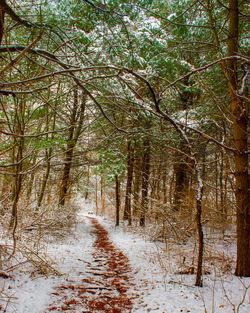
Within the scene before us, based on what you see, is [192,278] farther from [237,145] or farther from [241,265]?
[237,145]

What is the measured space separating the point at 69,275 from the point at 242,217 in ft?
11.9

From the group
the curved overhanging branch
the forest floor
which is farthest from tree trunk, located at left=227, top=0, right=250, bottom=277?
the curved overhanging branch

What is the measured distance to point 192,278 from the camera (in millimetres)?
3799

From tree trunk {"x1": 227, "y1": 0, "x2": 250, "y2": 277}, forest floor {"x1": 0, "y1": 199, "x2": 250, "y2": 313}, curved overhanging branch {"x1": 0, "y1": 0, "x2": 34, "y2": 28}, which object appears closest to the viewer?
curved overhanging branch {"x1": 0, "y1": 0, "x2": 34, "y2": 28}

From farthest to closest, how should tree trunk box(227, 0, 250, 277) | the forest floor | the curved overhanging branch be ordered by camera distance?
1. tree trunk box(227, 0, 250, 277)
2. the forest floor
3. the curved overhanging branch

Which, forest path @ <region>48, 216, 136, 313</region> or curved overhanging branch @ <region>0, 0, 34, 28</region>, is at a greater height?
curved overhanging branch @ <region>0, 0, 34, 28</region>

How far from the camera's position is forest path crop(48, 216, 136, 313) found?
2885 millimetres

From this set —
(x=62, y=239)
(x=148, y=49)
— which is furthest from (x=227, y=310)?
(x=148, y=49)

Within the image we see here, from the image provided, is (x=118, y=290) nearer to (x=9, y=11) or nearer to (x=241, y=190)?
(x=241, y=190)

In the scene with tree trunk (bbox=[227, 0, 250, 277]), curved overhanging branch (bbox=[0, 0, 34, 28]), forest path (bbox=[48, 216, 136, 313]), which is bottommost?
forest path (bbox=[48, 216, 136, 313])

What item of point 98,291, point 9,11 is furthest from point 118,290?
point 9,11

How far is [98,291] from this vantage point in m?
3.43

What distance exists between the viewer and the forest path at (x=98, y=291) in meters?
2.88

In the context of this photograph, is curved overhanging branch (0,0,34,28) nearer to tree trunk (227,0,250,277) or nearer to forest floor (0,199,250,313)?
forest floor (0,199,250,313)
